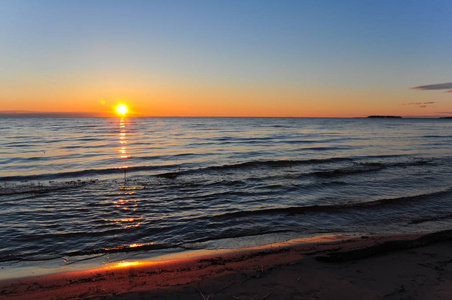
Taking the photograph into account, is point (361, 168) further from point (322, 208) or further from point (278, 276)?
point (278, 276)

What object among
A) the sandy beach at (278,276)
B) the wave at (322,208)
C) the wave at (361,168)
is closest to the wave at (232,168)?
the wave at (361,168)

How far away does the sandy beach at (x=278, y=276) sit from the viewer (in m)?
4.54

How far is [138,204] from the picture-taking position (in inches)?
423

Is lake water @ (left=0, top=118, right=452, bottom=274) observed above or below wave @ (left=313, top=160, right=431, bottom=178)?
below

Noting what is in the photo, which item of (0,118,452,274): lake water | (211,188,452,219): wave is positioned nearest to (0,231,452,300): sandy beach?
(0,118,452,274): lake water

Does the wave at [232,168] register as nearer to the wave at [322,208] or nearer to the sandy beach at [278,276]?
the wave at [322,208]

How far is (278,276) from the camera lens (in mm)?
5125

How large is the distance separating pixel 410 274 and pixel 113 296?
17.1 ft

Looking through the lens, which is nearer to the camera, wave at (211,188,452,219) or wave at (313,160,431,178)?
wave at (211,188,452,219)

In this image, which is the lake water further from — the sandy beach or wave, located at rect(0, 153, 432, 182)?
the sandy beach

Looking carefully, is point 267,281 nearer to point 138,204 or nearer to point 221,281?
point 221,281

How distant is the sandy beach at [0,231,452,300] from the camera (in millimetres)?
4543

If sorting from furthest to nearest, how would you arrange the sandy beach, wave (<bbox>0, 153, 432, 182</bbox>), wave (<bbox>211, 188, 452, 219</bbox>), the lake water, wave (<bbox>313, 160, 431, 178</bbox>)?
1. wave (<bbox>313, 160, 431, 178</bbox>)
2. wave (<bbox>0, 153, 432, 182</bbox>)
3. wave (<bbox>211, 188, 452, 219</bbox>)
4. the lake water
5. the sandy beach

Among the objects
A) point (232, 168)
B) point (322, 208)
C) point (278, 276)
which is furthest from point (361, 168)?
point (278, 276)
